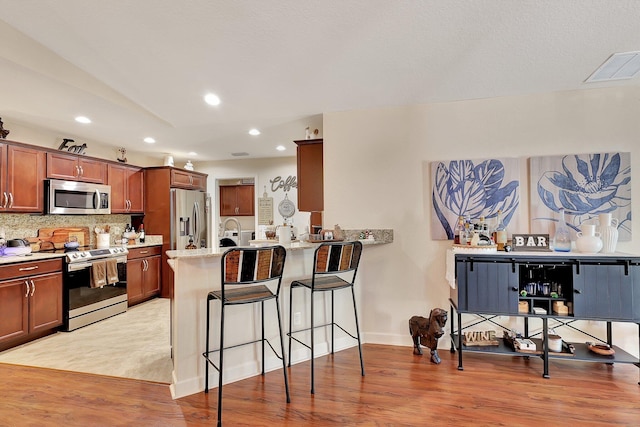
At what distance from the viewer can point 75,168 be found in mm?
4207

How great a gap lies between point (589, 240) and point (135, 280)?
5.34 meters

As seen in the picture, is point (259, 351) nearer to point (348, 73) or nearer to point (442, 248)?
point (442, 248)

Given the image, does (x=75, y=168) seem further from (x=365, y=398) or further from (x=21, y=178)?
(x=365, y=398)

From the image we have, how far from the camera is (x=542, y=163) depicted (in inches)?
114

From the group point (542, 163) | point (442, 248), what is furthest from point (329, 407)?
point (542, 163)

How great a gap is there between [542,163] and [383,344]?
2.26 m

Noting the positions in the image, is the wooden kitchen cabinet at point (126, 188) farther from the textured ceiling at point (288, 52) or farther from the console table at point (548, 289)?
the console table at point (548, 289)

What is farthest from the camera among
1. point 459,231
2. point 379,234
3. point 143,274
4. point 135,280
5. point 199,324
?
point 143,274

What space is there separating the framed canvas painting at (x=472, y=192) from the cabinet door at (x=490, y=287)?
0.49 m

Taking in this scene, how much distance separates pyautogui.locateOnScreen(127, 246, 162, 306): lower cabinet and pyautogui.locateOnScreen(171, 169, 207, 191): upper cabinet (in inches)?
43.7

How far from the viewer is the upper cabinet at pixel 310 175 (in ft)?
12.0

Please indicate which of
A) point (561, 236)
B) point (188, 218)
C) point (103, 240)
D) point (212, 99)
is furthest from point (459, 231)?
point (103, 240)

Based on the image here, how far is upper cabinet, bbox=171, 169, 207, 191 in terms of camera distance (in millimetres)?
5348

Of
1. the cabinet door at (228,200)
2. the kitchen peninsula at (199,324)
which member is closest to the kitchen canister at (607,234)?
the kitchen peninsula at (199,324)
